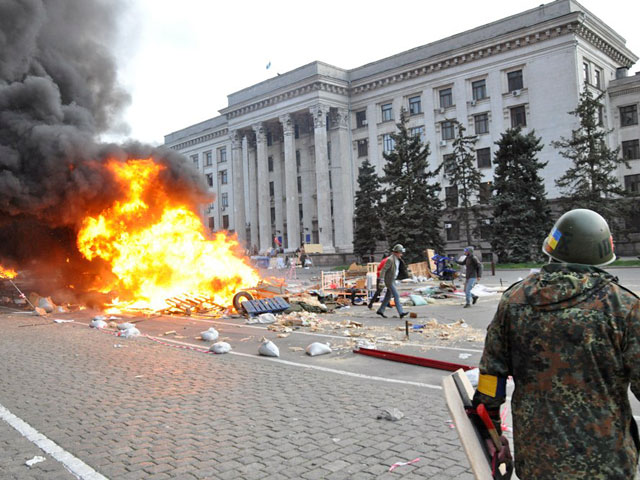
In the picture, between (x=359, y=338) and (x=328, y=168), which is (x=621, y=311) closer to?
(x=359, y=338)

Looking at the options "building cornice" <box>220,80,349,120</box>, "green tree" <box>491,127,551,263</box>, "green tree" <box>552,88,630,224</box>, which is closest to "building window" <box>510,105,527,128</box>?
"green tree" <box>552,88,630,224</box>

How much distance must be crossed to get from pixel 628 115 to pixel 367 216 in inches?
902

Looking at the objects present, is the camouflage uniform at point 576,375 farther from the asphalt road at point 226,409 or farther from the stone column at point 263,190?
the stone column at point 263,190

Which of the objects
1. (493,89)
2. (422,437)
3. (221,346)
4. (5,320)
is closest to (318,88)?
(493,89)

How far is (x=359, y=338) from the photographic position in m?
9.92

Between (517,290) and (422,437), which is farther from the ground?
(517,290)

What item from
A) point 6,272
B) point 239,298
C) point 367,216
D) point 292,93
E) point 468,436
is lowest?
point 239,298

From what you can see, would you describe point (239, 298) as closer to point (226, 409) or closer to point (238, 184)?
point (226, 409)

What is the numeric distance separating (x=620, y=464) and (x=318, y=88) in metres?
49.7

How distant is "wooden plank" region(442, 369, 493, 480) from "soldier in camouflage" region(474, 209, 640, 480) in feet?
0.42

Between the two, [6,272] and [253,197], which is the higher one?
[253,197]

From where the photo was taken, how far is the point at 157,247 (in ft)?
53.2

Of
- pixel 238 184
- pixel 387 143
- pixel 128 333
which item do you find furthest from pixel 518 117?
pixel 128 333

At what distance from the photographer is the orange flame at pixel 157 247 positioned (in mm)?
16156
